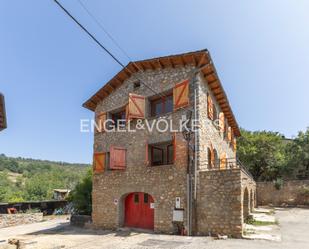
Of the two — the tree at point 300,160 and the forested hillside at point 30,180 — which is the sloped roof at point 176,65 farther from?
the tree at point 300,160

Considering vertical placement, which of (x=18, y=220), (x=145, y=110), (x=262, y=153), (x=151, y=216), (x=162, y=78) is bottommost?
(x=18, y=220)

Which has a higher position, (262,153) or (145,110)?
(145,110)

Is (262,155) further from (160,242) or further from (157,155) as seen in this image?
(160,242)

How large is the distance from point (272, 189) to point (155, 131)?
15792mm

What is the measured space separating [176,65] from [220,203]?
21.1 ft

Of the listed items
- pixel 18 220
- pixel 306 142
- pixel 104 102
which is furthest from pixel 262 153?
pixel 18 220

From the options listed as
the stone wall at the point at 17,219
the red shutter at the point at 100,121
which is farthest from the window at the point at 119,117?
the stone wall at the point at 17,219

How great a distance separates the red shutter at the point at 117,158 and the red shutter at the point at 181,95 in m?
3.62

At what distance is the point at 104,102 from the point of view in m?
15.7

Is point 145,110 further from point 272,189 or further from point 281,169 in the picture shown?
point 281,169

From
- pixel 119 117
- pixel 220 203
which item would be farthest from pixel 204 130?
pixel 119 117

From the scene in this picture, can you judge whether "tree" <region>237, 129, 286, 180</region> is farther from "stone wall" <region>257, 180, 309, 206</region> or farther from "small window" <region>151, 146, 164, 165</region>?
"small window" <region>151, 146, 164, 165</region>

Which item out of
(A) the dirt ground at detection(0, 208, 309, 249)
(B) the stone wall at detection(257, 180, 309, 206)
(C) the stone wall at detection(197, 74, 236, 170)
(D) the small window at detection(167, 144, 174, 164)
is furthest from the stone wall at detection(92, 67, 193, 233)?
(B) the stone wall at detection(257, 180, 309, 206)

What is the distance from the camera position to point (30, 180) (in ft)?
193
